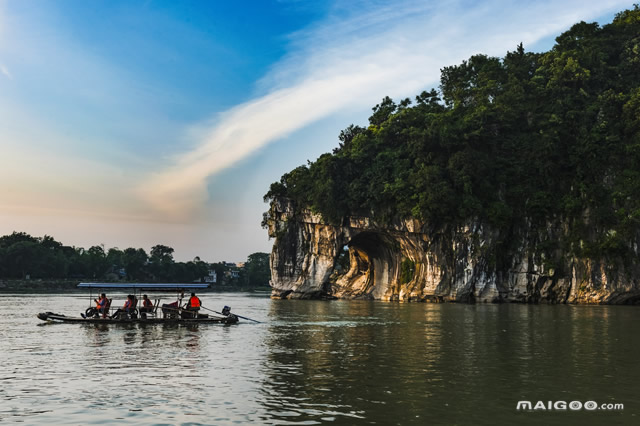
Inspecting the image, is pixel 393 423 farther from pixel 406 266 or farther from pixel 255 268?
pixel 255 268

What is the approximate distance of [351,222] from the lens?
58312 millimetres

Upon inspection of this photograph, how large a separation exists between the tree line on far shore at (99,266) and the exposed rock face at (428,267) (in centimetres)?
4968

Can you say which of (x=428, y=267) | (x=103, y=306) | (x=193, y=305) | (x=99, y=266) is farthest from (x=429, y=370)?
(x=99, y=266)

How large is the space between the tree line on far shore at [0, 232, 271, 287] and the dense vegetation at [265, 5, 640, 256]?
58.3 metres

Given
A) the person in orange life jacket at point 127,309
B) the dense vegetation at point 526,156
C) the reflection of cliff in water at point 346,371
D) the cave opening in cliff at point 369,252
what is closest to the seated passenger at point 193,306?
the person in orange life jacket at point 127,309

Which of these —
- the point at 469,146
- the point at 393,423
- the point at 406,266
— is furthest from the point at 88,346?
the point at 406,266

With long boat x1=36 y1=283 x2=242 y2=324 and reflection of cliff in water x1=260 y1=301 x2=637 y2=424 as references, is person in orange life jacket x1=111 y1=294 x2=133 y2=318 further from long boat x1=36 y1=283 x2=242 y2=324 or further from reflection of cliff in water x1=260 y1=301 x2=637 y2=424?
reflection of cliff in water x1=260 y1=301 x2=637 y2=424

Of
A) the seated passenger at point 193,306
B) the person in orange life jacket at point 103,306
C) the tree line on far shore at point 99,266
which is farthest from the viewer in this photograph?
the tree line on far shore at point 99,266

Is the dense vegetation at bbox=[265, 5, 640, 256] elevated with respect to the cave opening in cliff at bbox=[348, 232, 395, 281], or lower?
elevated

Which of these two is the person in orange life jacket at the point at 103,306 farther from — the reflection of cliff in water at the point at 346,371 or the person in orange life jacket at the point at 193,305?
the reflection of cliff in water at the point at 346,371

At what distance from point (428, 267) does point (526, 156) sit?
13432 millimetres

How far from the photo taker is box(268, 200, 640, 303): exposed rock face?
4800 cm

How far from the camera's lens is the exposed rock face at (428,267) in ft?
157

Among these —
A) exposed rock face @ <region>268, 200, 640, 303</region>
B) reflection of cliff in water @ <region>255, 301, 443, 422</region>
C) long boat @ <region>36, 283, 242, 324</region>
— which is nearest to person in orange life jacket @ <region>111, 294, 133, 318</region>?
long boat @ <region>36, 283, 242, 324</region>
